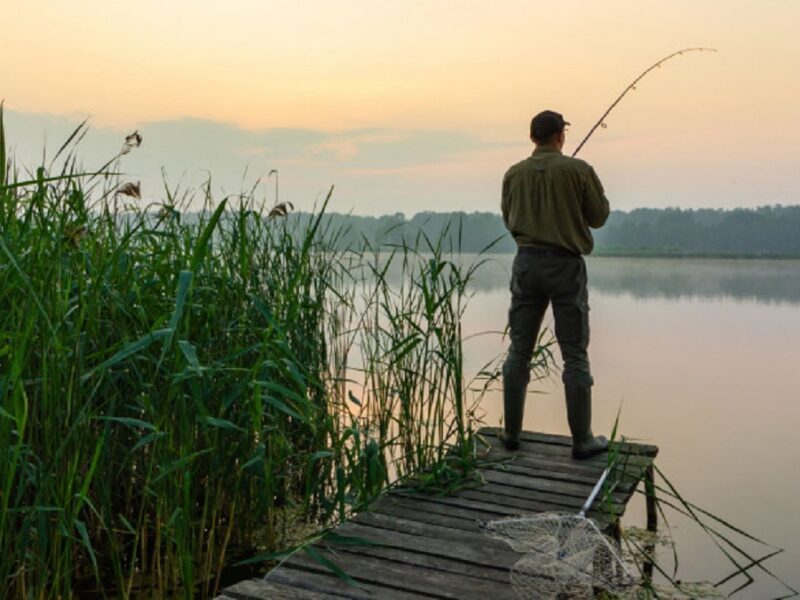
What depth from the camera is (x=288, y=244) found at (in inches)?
183

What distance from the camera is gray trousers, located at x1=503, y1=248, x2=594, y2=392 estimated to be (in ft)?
15.8

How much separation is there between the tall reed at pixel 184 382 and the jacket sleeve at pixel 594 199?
0.80 metres

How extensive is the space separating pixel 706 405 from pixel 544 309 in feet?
26.7

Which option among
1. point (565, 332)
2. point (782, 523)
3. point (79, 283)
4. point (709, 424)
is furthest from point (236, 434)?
point (709, 424)

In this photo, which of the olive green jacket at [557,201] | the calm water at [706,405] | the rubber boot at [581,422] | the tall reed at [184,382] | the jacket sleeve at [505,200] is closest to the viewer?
the tall reed at [184,382]

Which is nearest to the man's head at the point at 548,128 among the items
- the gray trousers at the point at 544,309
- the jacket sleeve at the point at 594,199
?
the jacket sleeve at the point at 594,199

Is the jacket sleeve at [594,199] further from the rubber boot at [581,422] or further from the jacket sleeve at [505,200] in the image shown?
the rubber boot at [581,422]

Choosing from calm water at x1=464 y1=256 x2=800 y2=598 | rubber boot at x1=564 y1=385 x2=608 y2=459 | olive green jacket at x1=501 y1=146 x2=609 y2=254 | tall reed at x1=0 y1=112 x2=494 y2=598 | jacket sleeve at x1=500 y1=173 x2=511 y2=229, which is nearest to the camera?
tall reed at x1=0 y1=112 x2=494 y2=598

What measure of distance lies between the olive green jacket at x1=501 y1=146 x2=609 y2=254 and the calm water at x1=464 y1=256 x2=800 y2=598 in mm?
300

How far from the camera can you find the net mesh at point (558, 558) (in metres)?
3.16

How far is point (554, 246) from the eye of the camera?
482cm

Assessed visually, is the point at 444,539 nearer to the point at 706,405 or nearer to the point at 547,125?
the point at 547,125

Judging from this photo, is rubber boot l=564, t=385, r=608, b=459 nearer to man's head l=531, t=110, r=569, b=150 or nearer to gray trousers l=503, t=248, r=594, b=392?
gray trousers l=503, t=248, r=594, b=392

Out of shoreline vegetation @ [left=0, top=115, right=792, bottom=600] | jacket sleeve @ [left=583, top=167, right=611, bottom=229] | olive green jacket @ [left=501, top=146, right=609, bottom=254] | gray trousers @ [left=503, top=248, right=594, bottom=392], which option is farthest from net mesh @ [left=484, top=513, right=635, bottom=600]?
jacket sleeve @ [left=583, top=167, right=611, bottom=229]
